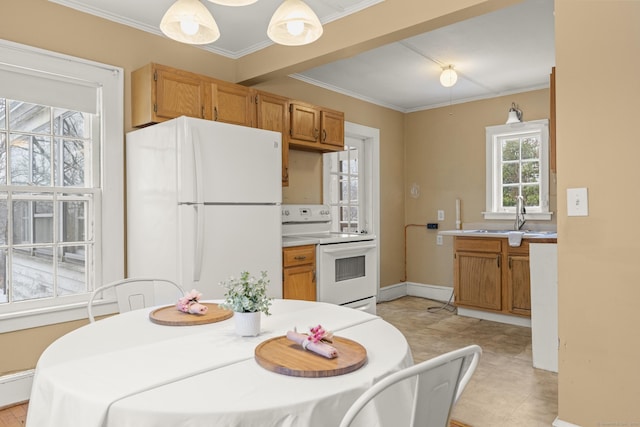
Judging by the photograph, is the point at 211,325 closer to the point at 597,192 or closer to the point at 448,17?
the point at 597,192

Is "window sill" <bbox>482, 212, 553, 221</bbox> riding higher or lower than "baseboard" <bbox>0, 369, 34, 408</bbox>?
higher

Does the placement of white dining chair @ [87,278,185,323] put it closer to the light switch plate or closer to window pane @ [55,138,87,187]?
window pane @ [55,138,87,187]

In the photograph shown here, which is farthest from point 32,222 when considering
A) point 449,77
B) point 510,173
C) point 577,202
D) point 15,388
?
point 510,173

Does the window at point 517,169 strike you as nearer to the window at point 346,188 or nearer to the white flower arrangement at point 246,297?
the window at point 346,188

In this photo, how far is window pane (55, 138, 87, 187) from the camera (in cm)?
280

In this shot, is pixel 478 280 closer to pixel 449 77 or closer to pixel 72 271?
pixel 449 77

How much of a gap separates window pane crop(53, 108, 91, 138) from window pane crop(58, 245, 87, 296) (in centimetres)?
75

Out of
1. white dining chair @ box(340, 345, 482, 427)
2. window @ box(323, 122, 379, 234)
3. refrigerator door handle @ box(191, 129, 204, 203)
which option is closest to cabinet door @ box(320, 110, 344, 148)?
window @ box(323, 122, 379, 234)

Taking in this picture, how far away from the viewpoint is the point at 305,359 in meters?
1.22

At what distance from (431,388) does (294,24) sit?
4.75 feet

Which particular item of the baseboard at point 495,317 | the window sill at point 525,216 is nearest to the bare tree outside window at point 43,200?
the baseboard at point 495,317

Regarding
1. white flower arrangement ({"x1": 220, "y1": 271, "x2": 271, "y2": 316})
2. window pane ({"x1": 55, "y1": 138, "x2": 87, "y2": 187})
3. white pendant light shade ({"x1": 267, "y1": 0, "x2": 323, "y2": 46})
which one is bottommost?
white flower arrangement ({"x1": 220, "y1": 271, "x2": 271, "y2": 316})

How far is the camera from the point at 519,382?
2.84m

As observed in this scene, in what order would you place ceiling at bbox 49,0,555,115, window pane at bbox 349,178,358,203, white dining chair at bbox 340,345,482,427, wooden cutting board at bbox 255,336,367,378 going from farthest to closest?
window pane at bbox 349,178,358,203, ceiling at bbox 49,0,555,115, wooden cutting board at bbox 255,336,367,378, white dining chair at bbox 340,345,482,427
